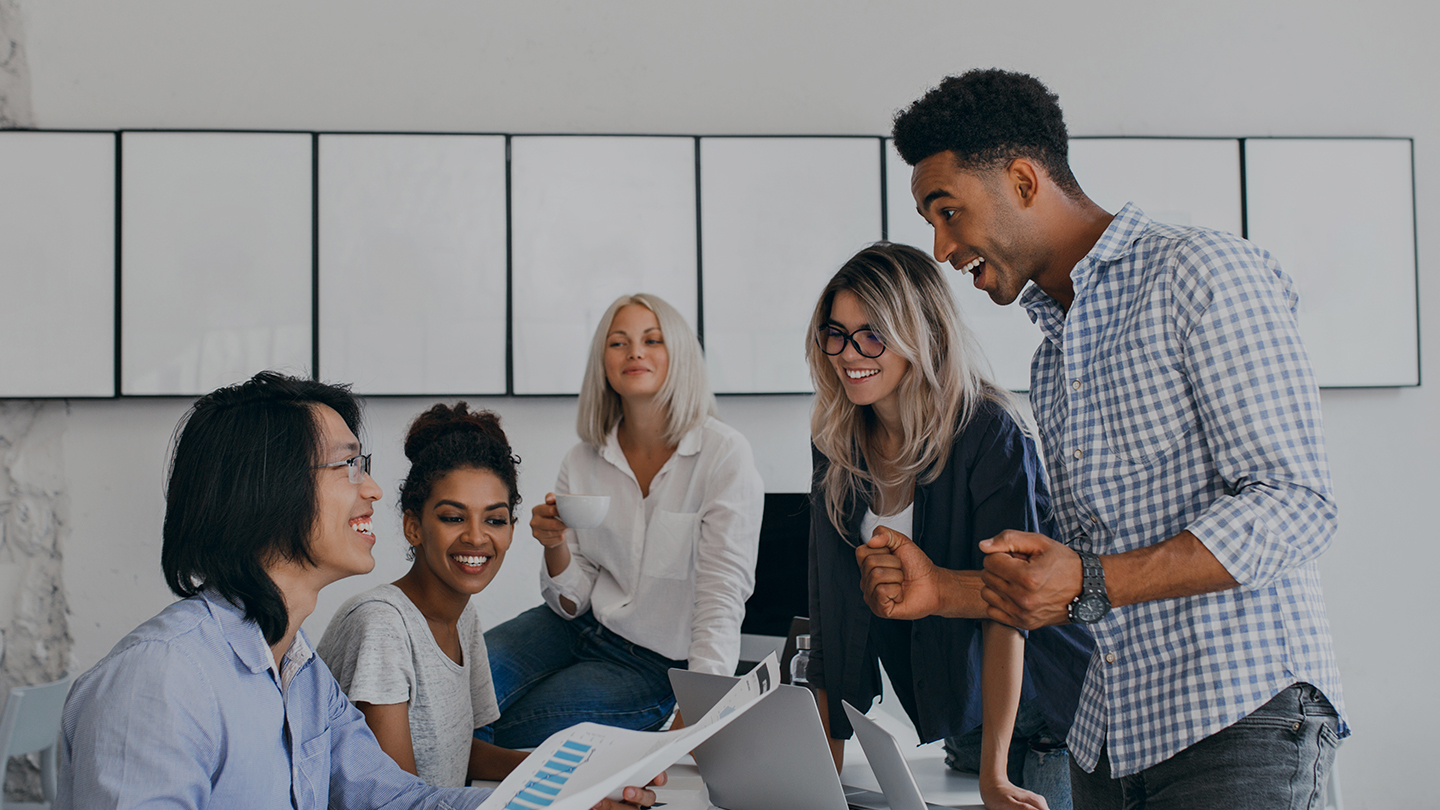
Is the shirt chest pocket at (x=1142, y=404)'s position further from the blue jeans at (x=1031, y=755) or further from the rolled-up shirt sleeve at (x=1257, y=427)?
the blue jeans at (x=1031, y=755)

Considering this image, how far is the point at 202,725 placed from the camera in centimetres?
98

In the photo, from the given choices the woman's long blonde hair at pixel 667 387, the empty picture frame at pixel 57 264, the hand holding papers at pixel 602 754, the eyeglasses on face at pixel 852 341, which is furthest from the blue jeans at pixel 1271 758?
the empty picture frame at pixel 57 264

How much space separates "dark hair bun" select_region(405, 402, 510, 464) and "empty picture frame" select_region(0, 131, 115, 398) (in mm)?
1490

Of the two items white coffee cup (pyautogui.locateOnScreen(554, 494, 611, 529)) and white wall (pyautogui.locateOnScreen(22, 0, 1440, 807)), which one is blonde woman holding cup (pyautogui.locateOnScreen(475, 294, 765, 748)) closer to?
white coffee cup (pyautogui.locateOnScreen(554, 494, 611, 529))

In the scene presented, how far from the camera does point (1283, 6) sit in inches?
123

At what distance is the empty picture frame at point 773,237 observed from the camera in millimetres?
2971

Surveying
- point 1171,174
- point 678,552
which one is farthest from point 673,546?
point 1171,174

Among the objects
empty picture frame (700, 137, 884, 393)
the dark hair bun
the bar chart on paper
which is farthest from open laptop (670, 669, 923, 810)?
empty picture frame (700, 137, 884, 393)

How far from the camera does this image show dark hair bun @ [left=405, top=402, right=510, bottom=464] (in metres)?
1.84

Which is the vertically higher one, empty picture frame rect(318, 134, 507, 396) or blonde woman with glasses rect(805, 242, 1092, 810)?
empty picture frame rect(318, 134, 507, 396)

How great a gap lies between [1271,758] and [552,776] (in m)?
0.78

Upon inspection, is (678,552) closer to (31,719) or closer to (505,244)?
(505,244)

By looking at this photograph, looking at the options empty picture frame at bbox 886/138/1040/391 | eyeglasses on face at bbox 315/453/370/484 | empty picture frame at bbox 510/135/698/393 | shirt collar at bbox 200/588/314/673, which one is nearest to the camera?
shirt collar at bbox 200/588/314/673

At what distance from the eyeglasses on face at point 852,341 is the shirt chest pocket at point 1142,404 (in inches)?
20.1
